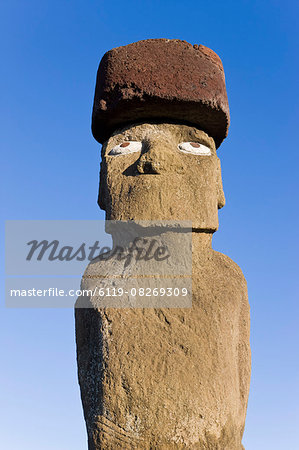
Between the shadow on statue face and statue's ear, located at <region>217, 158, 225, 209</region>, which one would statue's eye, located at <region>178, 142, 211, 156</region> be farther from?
statue's ear, located at <region>217, 158, 225, 209</region>

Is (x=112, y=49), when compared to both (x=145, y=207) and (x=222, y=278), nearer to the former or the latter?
(x=145, y=207)

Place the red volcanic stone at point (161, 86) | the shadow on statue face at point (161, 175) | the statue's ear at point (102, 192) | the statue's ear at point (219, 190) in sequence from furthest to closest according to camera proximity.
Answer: the statue's ear at point (219, 190), the statue's ear at point (102, 192), the red volcanic stone at point (161, 86), the shadow on statue face at point (161, 175)

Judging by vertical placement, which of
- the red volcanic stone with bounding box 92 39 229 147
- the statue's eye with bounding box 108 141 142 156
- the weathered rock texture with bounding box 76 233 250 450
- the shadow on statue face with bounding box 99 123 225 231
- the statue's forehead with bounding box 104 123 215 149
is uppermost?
the red volcanic stone with bounding box 92 39 229 147

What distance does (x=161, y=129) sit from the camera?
485 centimetres

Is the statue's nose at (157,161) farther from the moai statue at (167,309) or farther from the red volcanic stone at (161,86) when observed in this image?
the red volcanic stone at (161,86)

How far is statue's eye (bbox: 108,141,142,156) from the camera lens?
4.76 m

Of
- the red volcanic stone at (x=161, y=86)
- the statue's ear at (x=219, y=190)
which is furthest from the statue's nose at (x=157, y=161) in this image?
the statue's ear at (x=219, y=190)

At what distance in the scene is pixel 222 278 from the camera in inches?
176

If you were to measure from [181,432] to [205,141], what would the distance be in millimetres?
2414

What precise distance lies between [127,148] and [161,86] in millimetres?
586

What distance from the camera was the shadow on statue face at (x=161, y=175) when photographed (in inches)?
174

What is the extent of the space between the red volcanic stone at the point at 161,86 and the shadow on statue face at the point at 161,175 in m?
0.13

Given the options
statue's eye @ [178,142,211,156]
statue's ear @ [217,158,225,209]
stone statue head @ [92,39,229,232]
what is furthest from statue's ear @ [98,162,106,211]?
statue's ear @ [217,158,225,209]

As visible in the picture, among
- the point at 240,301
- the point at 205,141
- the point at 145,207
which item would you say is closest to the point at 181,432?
the point at 240,301
